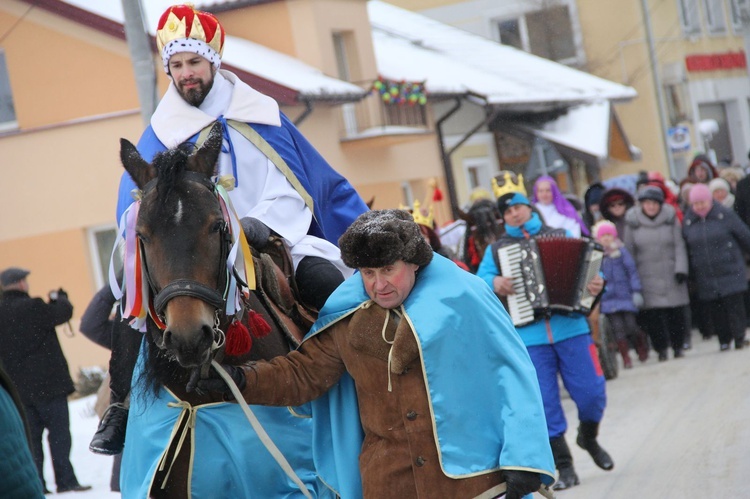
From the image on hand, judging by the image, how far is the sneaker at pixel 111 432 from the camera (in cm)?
470

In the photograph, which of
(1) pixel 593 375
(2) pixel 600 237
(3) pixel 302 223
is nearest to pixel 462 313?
(3) pixel 302 223

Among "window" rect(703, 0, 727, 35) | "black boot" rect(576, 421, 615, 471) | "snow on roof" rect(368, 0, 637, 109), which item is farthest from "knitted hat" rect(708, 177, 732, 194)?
"window" rect(703, 0, 727, 35)

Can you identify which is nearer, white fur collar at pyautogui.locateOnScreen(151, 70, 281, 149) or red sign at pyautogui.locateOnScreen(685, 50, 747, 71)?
white fur collar at pyautogui.locateOnScreen(151, 70, 281, 149)

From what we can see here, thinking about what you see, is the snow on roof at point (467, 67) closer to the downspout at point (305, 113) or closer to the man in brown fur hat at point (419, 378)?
the downspout at point (305, 113)

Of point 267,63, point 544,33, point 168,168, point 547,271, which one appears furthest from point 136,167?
point 544,33

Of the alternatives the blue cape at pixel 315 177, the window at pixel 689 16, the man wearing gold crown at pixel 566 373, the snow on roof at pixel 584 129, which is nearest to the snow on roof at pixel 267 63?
the snow on roof at pixel 584 129

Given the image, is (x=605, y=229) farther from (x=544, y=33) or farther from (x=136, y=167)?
(x=544, y=33)

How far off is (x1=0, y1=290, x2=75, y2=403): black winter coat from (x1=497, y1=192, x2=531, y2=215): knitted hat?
4025mm

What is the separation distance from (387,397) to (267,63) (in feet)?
49.8

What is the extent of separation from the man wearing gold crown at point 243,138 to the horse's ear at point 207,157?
564mm

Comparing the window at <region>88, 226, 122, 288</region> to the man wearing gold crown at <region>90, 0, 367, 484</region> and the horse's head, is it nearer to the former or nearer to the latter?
the man wearing gold crown at <region>90, 0, 367, 484</region>

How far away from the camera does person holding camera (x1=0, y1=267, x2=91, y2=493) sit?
10289 mm

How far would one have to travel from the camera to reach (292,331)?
4.88m

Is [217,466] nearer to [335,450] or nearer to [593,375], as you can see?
[335,450]
